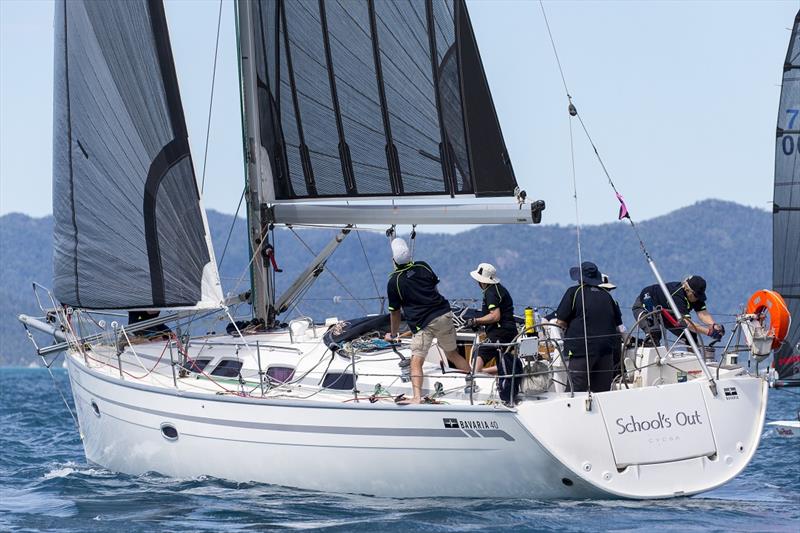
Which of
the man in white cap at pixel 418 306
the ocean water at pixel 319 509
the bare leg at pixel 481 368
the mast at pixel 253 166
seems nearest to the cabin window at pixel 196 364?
the ocean water at pixel 319 509

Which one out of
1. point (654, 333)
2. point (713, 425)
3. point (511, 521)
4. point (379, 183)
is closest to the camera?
point (511, 521)

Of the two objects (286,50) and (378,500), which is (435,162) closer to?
(286,50)

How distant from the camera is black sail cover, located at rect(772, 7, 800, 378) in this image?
1767 centimetres

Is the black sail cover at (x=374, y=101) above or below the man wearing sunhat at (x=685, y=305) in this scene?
above

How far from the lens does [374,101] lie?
42.4 ft

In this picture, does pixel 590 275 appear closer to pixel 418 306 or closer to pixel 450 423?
pixel 418 306

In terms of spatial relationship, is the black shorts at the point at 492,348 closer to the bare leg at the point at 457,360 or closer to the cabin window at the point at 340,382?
the bare leg at the point at 457,360

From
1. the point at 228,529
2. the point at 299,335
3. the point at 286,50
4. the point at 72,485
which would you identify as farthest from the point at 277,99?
the point at 228,529

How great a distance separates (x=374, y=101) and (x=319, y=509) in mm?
4623

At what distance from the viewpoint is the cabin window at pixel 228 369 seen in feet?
39.5

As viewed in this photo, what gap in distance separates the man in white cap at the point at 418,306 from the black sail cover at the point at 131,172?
1898 mm

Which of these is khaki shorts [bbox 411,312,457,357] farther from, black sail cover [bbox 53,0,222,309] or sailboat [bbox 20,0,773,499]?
black sail cover [bbox 53,0,222,309]

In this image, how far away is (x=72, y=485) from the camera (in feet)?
40.4

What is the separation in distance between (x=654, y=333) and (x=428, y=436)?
3.10 meters
